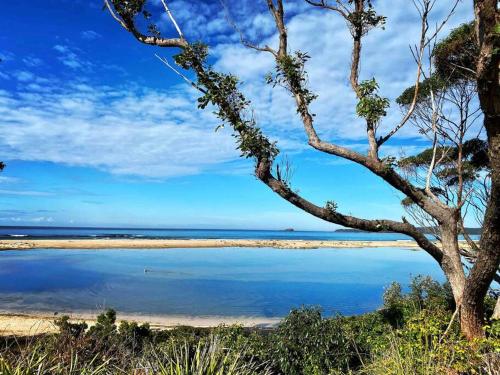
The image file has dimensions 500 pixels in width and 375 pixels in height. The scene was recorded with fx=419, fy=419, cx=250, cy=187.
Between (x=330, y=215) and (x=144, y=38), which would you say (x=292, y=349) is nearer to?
(x=330, y=215)

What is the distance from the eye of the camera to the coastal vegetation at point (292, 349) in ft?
16.7

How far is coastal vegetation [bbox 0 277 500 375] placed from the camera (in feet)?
16.7

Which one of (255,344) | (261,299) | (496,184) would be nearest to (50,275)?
(261,299)

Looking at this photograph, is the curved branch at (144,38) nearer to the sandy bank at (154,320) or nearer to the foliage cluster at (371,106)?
the foliage cluster at (371,106)

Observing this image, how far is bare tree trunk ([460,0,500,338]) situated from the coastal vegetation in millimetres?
338

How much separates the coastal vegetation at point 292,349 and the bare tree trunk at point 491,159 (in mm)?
338

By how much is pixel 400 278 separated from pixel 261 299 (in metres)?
14.7

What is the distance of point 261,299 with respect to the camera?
898 inches

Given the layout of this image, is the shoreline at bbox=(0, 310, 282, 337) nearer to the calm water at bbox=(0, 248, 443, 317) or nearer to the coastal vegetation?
the calm water at bbox=(0, 248, 443, 317)

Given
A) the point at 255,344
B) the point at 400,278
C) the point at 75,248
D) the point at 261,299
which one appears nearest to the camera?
the point at 255,344

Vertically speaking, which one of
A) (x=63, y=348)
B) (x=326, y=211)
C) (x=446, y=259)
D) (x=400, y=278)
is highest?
(x=326, y=211)

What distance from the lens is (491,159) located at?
17.8 ft

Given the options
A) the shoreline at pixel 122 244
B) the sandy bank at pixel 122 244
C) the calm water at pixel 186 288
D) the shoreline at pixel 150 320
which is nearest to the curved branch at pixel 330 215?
the shoreline at pixel 150 320

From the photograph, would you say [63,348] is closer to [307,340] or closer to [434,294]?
[307,340]
